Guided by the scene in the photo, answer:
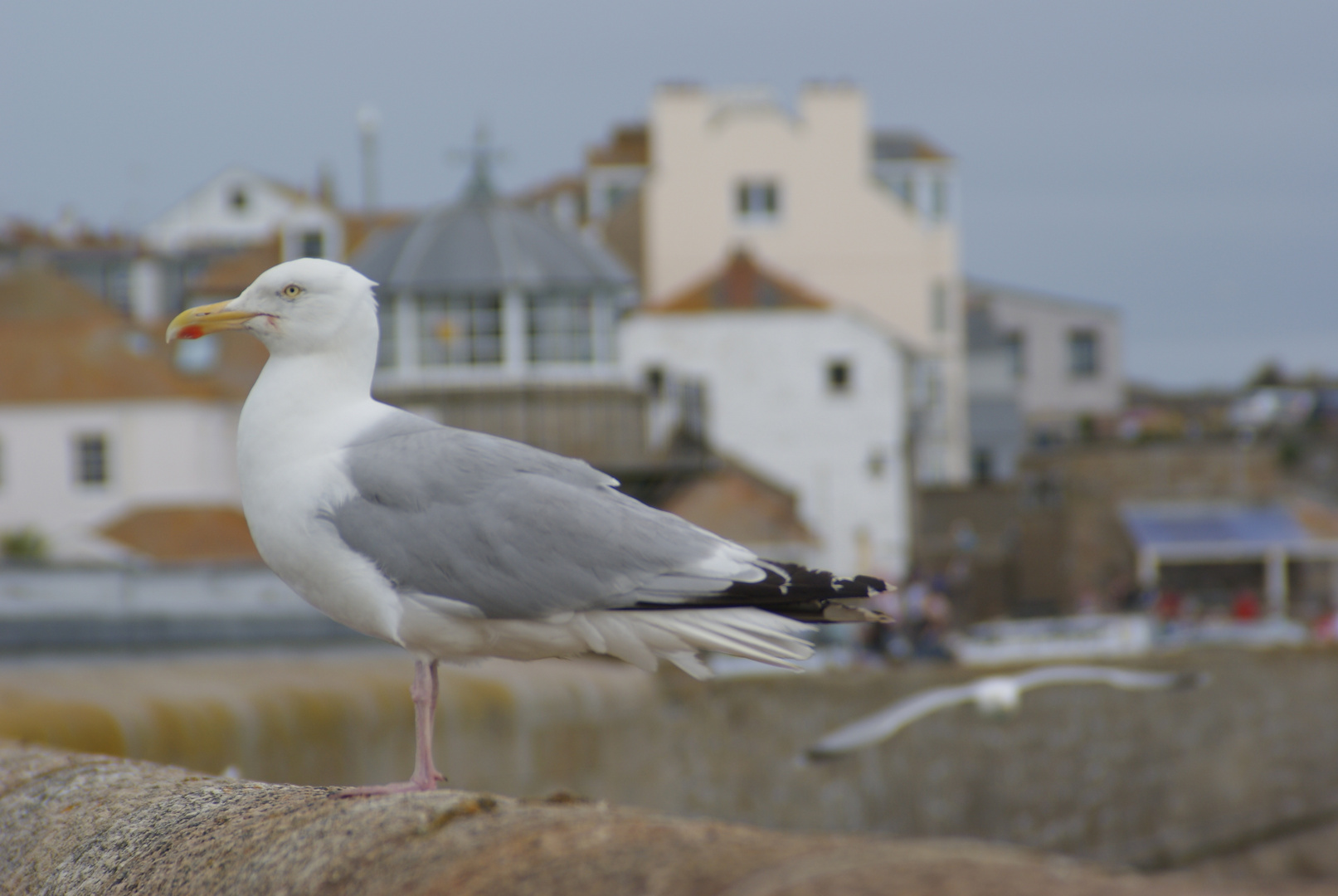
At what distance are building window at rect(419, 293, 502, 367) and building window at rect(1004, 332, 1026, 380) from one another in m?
35.0

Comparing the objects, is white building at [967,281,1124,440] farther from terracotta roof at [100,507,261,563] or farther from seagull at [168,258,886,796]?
seagull at [168,258,886,796]

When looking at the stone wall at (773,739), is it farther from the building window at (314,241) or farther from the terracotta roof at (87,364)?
the building window at (314,241)

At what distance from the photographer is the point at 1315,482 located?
49.2 m

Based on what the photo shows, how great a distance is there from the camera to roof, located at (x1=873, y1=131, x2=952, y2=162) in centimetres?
4853

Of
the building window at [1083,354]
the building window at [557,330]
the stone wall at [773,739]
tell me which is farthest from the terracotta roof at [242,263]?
the building window at [1083,354]

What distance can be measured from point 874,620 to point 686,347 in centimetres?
3418

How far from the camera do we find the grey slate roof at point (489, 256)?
28266 mm

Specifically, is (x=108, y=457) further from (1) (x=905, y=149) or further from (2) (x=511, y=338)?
(1) (x=905, y=149)

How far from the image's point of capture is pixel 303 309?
3779 millimetres

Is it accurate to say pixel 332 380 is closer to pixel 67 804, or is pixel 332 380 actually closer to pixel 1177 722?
pixel 67 804

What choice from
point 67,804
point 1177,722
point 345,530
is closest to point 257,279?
point 345,530

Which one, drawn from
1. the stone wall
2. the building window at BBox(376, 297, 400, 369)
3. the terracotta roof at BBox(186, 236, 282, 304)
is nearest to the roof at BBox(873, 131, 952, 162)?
the terracotta roof at BBox(186, 236, 282, 304)

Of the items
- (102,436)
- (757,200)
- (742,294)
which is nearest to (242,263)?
(102,436)

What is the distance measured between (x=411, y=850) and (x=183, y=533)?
31.1 meters
